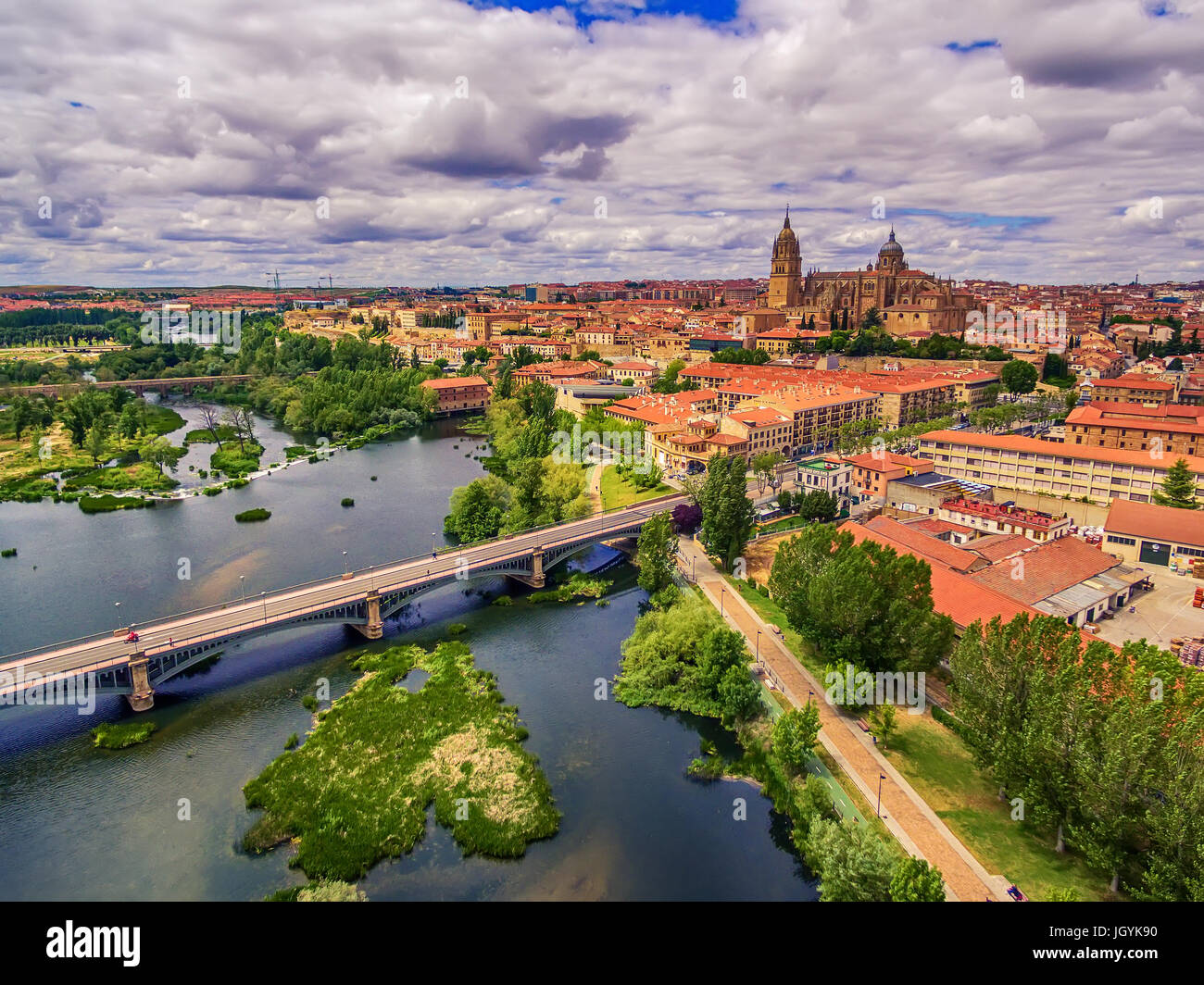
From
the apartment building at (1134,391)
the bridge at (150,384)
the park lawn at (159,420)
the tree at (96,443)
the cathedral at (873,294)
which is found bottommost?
the tree at (96,443)

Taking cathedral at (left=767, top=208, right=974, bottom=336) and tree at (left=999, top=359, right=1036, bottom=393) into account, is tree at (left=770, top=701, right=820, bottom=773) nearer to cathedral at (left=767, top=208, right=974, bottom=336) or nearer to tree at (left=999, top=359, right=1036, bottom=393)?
tree at (left=999, top=359, right=1036, bottom=393)

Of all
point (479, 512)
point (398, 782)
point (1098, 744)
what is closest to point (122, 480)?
point (479, 512)

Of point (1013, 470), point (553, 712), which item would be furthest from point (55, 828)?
point (1013, 470)

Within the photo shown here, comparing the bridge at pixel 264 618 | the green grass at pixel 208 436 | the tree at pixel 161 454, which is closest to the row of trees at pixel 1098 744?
the bridge at pixel 264 618

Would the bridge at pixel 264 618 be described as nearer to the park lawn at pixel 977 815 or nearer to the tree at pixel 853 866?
the park lawn at pixel 977 815

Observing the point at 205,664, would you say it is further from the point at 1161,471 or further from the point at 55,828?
the point at 1161,471

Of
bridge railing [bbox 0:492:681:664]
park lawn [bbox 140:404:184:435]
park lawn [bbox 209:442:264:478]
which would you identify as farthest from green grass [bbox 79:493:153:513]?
park lawn [bbox 140:404:184:435]
